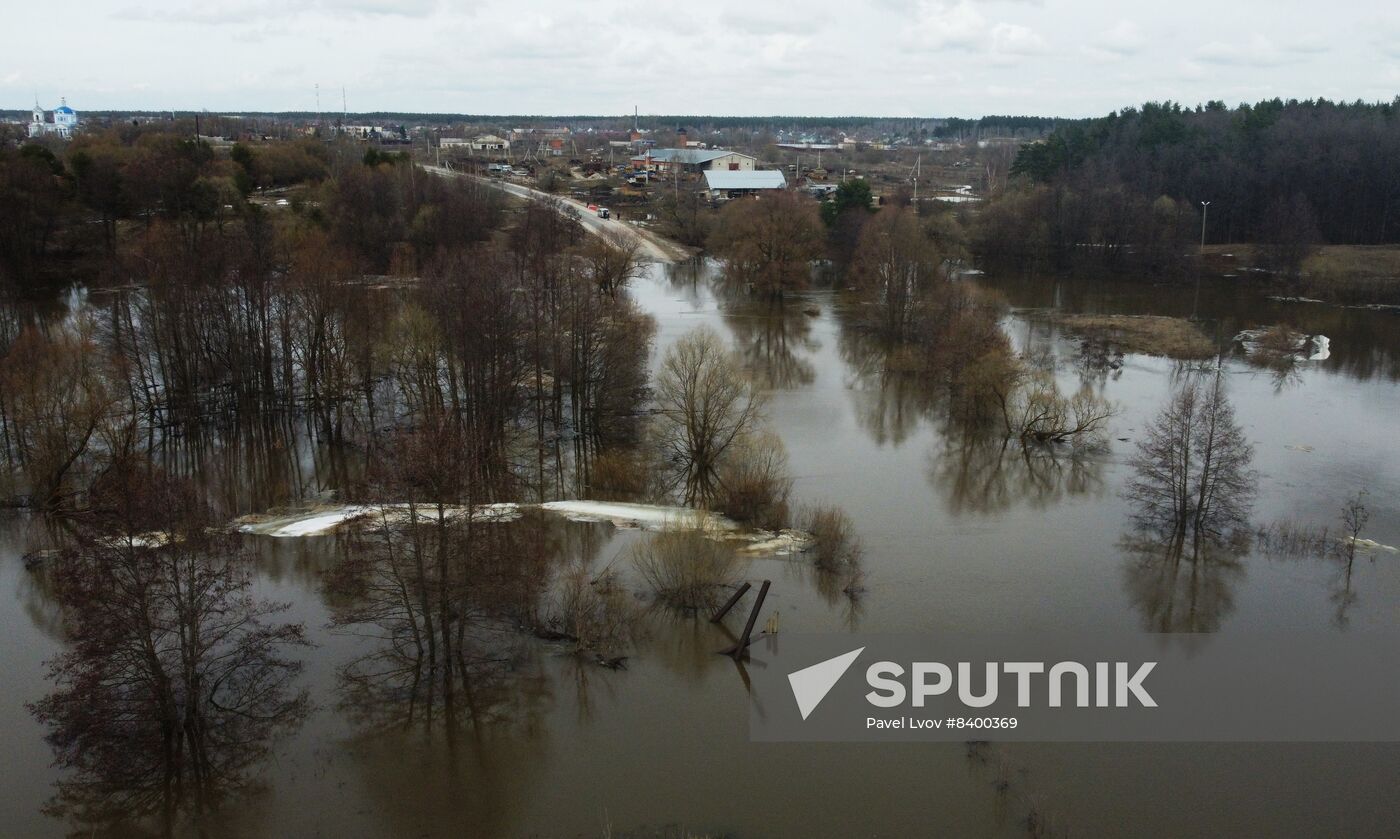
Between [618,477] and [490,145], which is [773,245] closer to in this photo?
[618,477]

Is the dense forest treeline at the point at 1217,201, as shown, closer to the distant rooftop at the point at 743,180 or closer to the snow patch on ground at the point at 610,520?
the distant rooftop at the point at 743,180

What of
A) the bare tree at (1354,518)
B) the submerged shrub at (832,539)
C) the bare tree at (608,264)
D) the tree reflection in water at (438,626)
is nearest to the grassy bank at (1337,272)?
the bare tree at (1354,518)

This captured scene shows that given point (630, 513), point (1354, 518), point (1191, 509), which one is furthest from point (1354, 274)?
point (630, 513)

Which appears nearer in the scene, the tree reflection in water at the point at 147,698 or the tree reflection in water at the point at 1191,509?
the tree reflection in water at the point at 147,698

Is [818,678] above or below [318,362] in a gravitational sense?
below

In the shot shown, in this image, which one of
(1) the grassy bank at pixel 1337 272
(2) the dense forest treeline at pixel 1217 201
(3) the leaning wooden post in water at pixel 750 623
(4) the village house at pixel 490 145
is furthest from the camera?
(4) the village house at pixel 490 145

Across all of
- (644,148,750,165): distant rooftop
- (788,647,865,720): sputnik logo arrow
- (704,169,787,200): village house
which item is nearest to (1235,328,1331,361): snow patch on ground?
(788,647,865,720): sputnik logo arrow
